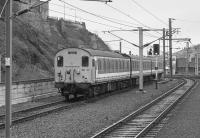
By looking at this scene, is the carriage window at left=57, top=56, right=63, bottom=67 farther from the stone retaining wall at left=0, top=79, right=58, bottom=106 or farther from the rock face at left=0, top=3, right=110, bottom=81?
the rock face at left=0, top=3, right=110, bottom=81

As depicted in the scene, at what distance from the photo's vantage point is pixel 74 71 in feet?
87.4

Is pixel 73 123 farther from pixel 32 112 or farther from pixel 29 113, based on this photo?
pixel 32 112

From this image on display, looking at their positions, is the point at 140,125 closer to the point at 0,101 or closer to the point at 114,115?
the point at 114,115

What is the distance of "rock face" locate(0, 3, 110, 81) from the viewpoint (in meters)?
40.2

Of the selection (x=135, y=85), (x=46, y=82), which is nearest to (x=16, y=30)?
(x=135, y=85)

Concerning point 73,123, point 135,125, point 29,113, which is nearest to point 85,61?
point 29,113

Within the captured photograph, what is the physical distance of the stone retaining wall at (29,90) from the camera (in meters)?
23.4

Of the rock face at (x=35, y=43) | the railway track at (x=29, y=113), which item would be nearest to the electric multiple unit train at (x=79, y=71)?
the railway track at (x=29, y=113)

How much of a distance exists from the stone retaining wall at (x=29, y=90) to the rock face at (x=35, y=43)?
26.1ft

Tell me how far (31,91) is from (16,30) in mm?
21864

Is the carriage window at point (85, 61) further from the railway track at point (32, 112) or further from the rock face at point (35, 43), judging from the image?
the rock face at point (35, 43)

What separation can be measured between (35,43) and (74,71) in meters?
22.1

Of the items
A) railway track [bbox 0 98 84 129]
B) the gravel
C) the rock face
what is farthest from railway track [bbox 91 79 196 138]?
the rock face

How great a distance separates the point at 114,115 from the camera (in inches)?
760
